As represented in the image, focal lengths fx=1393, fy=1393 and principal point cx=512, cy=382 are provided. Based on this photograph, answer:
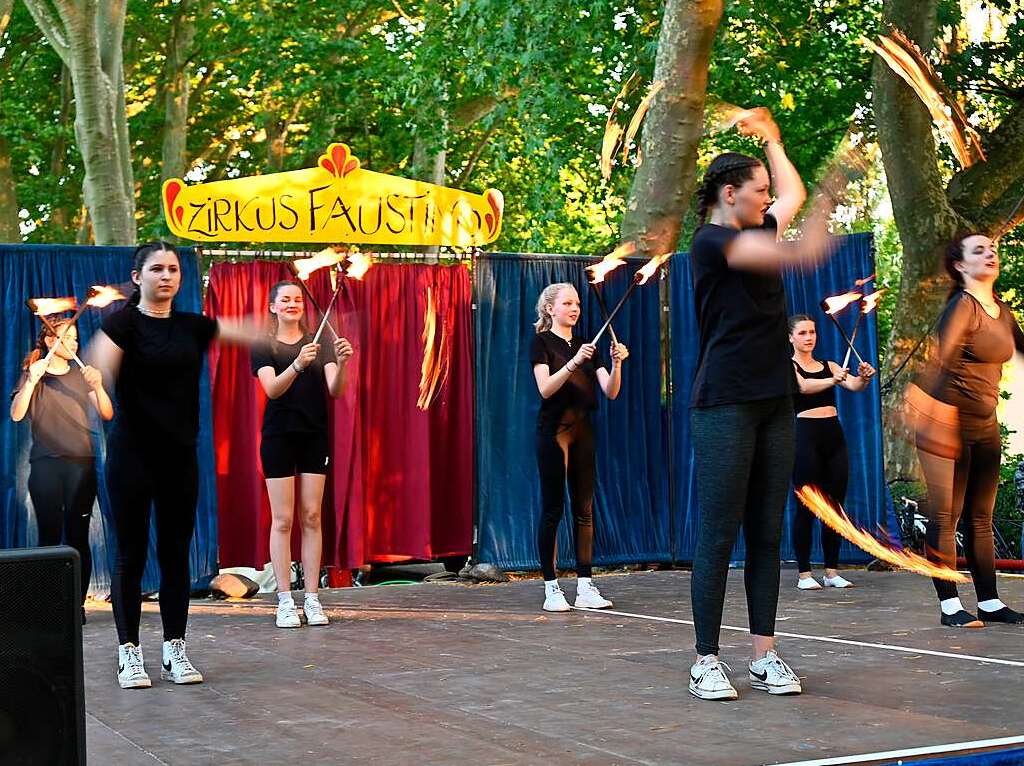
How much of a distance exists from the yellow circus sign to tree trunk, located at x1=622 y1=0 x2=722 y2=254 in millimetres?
2294

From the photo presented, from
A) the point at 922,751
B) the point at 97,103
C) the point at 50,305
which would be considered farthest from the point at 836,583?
the point at 97,103

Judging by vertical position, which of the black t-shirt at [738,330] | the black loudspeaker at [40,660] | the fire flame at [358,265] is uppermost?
the fire flame at [358,265]

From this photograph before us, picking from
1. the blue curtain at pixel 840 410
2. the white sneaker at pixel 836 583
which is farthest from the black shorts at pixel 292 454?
the blue curtain at pixel 840 410

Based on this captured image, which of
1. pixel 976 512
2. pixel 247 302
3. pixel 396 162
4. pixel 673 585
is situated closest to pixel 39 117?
pixel 396 162

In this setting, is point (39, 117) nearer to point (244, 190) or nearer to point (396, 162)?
point (396, 162)

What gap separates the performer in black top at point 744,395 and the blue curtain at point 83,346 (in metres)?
4.90

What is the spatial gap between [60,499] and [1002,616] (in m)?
5.18

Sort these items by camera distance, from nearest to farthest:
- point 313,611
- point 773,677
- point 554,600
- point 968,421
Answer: point 773,677 → point 968,421 → point 313,611 → point 554,600

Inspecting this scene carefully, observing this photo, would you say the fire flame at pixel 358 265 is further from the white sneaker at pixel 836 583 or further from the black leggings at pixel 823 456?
the white sneaker at pixel 836 583

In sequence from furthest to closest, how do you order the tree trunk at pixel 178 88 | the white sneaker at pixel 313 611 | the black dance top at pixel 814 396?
the tree trunk at pixel 178 88
the black dance top at pixel 814 396
the white sneaker at pixel 313 611

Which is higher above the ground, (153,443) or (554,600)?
(153,443)

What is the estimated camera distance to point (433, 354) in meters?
10.2

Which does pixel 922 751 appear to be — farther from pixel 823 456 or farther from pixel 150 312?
pixel 823 456

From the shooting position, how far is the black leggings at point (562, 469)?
813 centimetres
